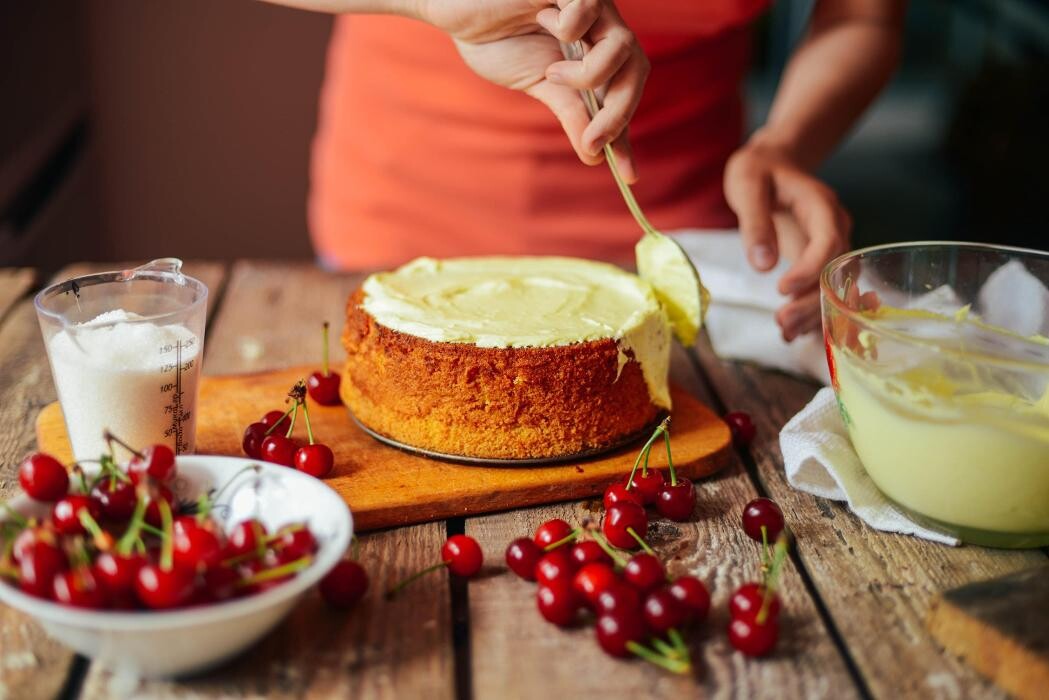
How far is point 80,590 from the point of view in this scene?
0.78 m

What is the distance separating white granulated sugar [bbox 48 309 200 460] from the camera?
1.10 metres

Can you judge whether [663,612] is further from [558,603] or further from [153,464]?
[153,464]

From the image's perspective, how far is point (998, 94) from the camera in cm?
383

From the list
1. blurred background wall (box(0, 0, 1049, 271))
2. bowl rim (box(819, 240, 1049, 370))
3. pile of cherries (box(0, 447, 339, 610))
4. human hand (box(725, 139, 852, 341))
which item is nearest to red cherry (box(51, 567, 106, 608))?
pile of cherries (box(0, 447, 339, 610))

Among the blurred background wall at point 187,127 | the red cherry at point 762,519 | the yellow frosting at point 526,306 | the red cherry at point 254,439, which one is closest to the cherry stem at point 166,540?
the red cherry at point 254,439

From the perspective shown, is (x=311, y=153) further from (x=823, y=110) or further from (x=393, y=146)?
(x=823, y=110)

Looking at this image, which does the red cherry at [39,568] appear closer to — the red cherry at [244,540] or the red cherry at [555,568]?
the red cherry at [244,540]

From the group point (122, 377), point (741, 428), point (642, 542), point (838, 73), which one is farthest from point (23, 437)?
point (838, 73)

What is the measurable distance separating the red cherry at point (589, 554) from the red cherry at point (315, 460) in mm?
328

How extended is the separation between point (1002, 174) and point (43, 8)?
3.30m

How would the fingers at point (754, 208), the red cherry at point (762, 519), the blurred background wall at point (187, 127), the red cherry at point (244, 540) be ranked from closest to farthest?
the red cherry at point (244, 540)
the red cherry at point (762, 519)
the fingers at point (754, 208)
the blurred background wall at point (187, 127)

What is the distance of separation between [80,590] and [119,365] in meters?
0.38

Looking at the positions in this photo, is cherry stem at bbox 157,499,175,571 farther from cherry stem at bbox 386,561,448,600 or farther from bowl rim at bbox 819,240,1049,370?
bowl rim at bbox 819,240,1049,370

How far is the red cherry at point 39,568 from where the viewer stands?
2.62 ft
